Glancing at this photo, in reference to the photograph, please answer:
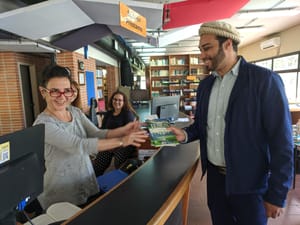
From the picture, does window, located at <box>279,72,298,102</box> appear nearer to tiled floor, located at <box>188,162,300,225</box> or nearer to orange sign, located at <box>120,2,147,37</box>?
tiled floor, located at <box>188,162,300,225</box>

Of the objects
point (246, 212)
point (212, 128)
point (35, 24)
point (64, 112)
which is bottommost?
point (246, 212)

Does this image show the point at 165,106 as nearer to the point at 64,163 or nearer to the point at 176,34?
the point at 64,163

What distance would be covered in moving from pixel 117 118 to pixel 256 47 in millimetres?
8135

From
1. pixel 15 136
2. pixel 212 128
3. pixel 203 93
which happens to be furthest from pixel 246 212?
pixel 15 136

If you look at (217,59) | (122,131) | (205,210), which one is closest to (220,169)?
(217,59)

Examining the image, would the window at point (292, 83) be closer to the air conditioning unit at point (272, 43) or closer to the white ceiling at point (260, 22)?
the air conditioning unit at point (272, 43)

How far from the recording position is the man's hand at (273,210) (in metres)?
1.12

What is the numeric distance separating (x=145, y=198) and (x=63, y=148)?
23.7 inches

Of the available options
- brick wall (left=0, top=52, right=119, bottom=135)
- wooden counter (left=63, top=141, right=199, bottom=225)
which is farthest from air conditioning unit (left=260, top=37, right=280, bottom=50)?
wooden counter (left=63, top=141, right=199, bottom=225)

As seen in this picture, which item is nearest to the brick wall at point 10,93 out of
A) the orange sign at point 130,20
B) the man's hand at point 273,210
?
the orange sign at point 130,20

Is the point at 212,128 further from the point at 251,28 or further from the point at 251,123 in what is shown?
the point at 251,28

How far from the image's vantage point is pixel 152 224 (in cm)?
87

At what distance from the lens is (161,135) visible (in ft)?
4.66

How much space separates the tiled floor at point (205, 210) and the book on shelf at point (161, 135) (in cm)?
143
